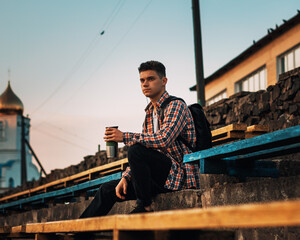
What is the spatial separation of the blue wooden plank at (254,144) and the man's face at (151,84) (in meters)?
0.64

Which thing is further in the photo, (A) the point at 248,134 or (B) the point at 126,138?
(A) the point at 248,134

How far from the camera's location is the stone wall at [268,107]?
300 inches

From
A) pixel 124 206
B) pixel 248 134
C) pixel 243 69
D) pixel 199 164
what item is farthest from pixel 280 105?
pixel 243 69

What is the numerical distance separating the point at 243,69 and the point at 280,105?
1630cm

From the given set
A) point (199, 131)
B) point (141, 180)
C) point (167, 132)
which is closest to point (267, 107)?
point (199, 131)

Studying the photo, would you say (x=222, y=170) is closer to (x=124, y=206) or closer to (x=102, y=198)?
(x=102, y=198)

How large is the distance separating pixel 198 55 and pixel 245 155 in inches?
377

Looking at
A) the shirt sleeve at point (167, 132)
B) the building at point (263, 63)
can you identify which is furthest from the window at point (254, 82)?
the shirt sleeve at point (167, 132)

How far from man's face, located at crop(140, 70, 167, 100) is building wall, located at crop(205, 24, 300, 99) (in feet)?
51.0

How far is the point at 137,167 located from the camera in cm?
429

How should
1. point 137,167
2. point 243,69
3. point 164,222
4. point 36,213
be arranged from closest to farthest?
point 164,222 → point 137,167 → point 36,213 → point 243,69

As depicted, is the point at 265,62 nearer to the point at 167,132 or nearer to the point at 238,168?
the point at 238,168

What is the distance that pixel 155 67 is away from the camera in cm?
480

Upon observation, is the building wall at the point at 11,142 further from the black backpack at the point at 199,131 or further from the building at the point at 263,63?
the black backpack at the point at 199,131
